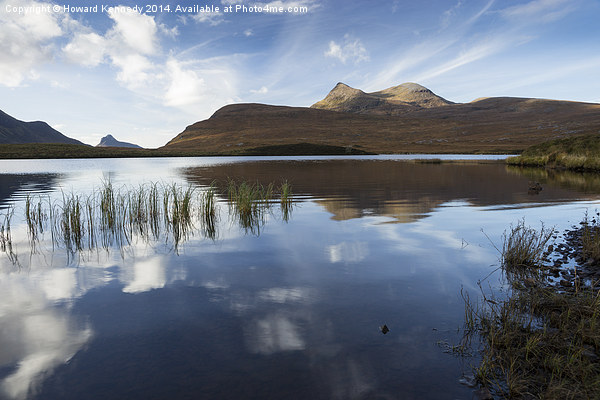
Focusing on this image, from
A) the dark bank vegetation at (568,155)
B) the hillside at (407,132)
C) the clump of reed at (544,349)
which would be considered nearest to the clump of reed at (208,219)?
the clump of reed at (544,349)

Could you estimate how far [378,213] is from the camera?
1795cm

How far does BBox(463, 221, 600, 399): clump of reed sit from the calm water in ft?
1.40

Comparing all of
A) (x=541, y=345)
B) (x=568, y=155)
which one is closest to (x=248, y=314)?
(x=541, y=345)

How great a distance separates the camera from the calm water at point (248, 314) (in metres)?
4.84

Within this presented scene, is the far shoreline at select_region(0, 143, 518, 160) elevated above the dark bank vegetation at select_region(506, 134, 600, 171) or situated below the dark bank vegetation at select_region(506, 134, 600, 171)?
above

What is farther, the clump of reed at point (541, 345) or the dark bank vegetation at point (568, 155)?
the dark bank vegetation at point (568, 155)

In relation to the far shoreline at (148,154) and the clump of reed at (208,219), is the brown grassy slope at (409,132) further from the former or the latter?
the clump of reed at (208,219)

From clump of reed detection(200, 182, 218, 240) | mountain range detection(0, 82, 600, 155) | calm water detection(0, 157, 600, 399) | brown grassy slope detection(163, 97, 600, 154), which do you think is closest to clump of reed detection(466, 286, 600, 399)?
calm water detection(0, 157, 600, 399)

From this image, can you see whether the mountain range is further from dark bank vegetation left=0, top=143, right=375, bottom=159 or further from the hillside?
dark bank vegetation left=0, top=143, right=375, bottom=159

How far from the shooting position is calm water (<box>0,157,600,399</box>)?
4.84 m

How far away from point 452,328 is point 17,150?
124 meters

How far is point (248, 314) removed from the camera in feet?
22.7

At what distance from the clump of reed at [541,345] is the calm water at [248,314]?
0.43m

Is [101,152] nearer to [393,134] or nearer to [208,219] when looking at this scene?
[208,219]
